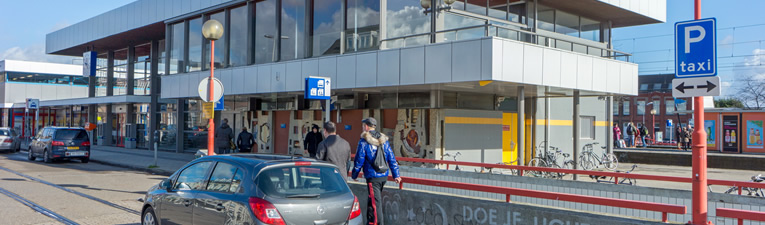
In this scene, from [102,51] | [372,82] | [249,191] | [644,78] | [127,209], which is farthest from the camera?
[644,78]

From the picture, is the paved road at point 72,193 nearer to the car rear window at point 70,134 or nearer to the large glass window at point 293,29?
the car rear window at point 70,134

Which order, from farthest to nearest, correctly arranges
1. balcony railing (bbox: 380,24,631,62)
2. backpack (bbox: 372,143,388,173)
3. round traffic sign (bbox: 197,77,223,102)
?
balcony railing (bbox: 380,24,631,62) → round traffic sign (bbox: 197,77,223,102) → backpack (bbox: 372,143,388,173)

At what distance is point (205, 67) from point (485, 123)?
12404 millimetres

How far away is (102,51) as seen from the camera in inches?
1475

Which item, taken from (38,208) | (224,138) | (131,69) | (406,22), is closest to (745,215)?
(38,208)

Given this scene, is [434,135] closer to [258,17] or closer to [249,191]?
[258,17]

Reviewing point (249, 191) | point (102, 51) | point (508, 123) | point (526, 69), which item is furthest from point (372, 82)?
point (102, 51)

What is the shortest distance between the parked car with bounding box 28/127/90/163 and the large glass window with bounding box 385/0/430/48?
47.7 feet

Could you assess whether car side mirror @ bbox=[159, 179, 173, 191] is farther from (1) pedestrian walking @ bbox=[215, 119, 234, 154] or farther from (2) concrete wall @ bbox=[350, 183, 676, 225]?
(1) pedestrian walking @ bbox=[215, 119, 234, 154]

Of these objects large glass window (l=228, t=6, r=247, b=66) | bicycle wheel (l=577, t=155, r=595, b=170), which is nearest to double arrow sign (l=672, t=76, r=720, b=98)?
bicycle wheel (l=577, t=155, r=595, b=170)

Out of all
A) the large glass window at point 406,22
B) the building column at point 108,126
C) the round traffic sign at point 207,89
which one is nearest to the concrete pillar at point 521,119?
the large glass window at point 406,22

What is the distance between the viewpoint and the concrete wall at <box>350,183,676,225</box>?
20.7ft

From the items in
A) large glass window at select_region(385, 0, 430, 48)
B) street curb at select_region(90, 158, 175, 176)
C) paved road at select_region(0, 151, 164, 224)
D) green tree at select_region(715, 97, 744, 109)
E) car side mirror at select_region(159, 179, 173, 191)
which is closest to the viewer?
car side mirror at select_region(159, 179, 173, 191)

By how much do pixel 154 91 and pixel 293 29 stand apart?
1484cm
